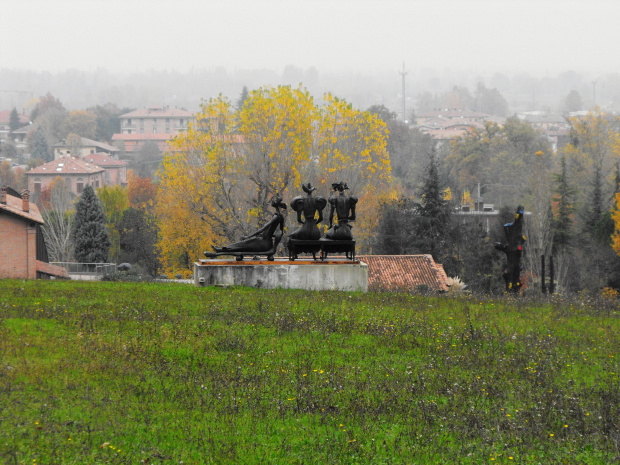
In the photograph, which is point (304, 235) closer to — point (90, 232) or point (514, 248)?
point (514, 248)

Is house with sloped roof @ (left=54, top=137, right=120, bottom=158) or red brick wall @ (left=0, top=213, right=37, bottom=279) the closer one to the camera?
red brick wall @ (left=0, top=213, right=37, bottom=279)

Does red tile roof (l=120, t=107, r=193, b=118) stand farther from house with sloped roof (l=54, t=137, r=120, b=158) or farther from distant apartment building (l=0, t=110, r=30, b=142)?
house with sloped roof (l=54, t=137, r=120, b=158)

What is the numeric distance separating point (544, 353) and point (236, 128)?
2591cm

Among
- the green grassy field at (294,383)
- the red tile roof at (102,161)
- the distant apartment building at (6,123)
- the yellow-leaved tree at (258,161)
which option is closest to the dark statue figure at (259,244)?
the green grassy field at (294,383)

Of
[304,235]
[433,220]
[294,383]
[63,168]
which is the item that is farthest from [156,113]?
[294,383]

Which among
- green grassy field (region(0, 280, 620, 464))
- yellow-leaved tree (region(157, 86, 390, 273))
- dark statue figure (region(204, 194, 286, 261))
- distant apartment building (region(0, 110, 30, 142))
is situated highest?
distant apartment building (region(0, 110, 30, 142))

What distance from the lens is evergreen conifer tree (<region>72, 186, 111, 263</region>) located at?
5438 centimetres

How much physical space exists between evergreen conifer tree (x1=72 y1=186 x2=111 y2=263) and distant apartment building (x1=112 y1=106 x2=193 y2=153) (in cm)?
9499

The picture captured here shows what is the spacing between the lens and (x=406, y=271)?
108 feet

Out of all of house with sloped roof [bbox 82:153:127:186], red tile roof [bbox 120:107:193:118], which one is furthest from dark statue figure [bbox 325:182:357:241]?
red tile roof [bbox 120:107:193:118]

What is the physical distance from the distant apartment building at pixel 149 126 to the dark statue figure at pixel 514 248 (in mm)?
132419

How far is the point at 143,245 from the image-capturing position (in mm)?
57000

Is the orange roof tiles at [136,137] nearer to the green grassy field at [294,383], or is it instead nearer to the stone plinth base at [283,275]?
the stone plinth base at [283,275]

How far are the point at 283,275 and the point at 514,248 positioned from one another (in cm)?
720
